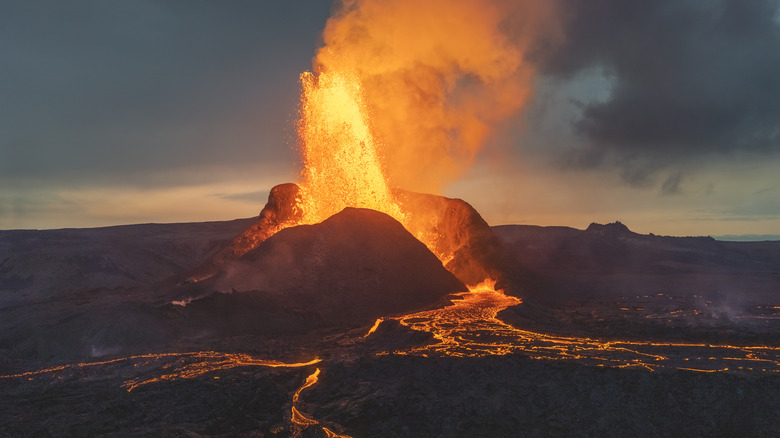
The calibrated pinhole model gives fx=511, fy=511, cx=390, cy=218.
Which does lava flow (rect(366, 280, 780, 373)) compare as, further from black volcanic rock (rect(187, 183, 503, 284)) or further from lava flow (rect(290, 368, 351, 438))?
black volcanic rock (rect(187, 183, 503, 284))

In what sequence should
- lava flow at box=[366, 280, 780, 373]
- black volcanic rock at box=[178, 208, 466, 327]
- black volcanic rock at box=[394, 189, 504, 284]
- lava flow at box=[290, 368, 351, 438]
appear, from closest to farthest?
lava flow at box=[290, 368, 351, 438] < lava flow at box=[366, 280, 780, 373] < black volcanic rock at box=[178, 208, 466, 327] < black volcanic rock at box=[394, 189, 504, 284]

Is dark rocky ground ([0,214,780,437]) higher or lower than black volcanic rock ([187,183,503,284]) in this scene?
lower

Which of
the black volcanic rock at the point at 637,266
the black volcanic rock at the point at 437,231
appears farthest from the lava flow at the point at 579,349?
the black volcanic rock at the point at 637,266

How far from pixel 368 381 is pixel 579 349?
29.2ft

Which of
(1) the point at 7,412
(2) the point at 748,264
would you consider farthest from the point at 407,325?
(2) the point at 748,264

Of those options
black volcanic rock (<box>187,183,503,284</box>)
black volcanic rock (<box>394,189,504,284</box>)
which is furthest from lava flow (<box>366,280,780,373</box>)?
black volcanic rock (<box>187,183,503,284</box>)

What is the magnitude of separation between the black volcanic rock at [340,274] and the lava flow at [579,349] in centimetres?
464

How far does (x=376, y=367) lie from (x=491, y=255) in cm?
2612

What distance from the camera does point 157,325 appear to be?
26.6 metres

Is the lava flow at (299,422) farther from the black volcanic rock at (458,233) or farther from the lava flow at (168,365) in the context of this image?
the black volcanic rock at (458,233)

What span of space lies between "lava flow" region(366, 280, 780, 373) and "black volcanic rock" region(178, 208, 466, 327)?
4.64 meters

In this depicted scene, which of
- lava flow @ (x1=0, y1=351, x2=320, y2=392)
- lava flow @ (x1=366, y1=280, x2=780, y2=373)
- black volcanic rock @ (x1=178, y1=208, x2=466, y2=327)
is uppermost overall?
black volcanic rock @ (x1=178, y1=208, x2=466, y2=327)

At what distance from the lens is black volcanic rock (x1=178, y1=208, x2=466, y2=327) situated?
31.5m

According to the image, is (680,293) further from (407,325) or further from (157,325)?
(157,325)
